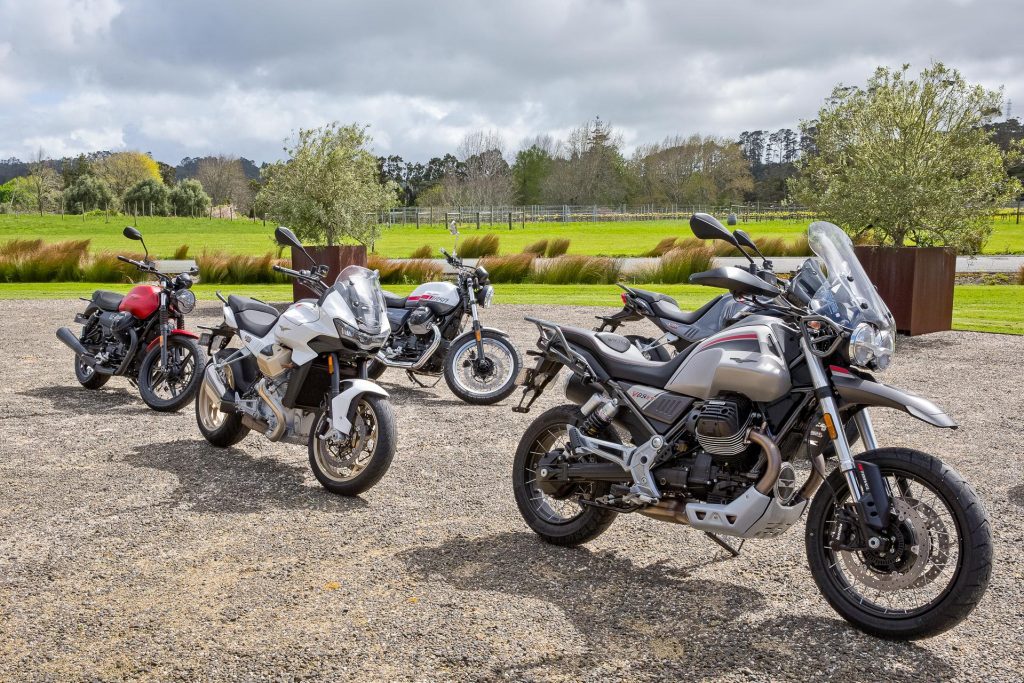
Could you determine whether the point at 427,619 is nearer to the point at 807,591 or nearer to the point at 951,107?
the point at 807,591

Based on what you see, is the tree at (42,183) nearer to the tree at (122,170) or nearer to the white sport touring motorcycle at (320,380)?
the tree at (122,170)

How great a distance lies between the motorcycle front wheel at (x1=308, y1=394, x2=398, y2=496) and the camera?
530 cm

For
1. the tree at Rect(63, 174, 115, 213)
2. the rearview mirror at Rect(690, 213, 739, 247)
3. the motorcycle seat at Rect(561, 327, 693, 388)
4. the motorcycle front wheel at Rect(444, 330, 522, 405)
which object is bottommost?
the motorcycle front wheel at Rect(444, 330, 522, 405)

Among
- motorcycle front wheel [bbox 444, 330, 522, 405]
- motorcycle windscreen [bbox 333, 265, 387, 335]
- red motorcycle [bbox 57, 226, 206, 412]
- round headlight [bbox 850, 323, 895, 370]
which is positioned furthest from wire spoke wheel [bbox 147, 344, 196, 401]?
round headlight [bbox 850, 323, 895, 370]

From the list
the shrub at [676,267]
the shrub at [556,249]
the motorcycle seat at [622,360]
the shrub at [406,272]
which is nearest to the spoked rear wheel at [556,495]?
the motorcycle seat at [622,360]

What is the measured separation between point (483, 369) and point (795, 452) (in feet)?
15.8

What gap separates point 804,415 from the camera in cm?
384

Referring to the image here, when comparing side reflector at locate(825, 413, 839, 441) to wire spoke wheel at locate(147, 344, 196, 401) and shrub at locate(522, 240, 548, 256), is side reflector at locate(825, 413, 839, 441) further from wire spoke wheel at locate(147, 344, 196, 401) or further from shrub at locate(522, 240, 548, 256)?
shrub at locate(522, 240, 548, 256)

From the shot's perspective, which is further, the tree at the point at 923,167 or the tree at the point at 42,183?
the tree at the point at 42,183

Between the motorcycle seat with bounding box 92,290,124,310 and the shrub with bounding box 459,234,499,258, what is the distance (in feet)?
56.5

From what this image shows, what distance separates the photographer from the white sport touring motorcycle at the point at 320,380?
5430mm

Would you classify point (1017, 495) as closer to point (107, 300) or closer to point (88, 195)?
point (107, 300)

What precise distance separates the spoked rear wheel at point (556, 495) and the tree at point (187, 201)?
89.6m

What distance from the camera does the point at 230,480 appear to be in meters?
5.77
